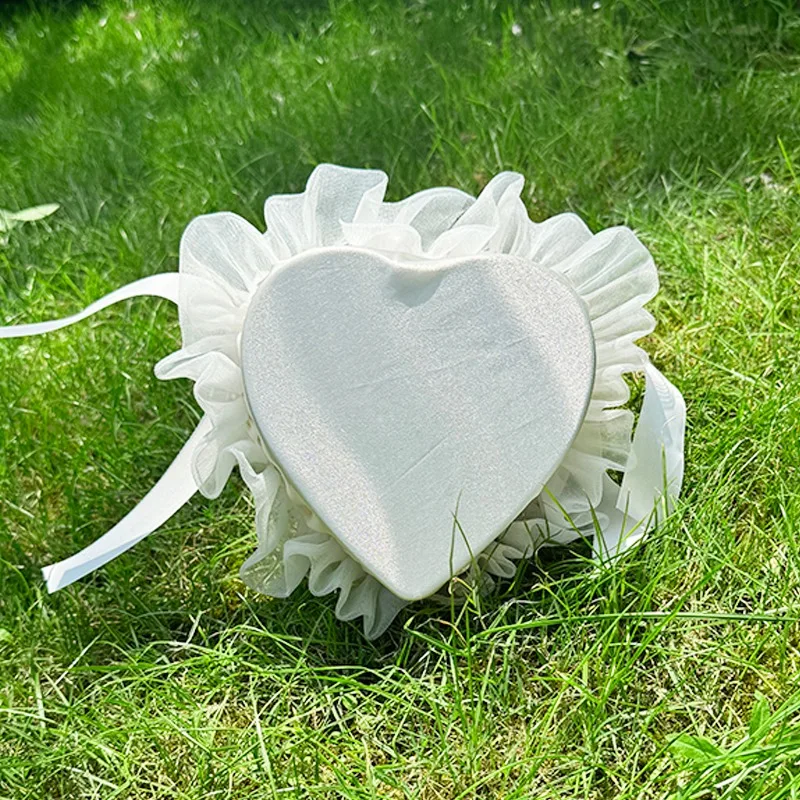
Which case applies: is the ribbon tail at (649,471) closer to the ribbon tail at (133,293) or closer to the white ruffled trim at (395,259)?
the white ruffled trim at (395,259)

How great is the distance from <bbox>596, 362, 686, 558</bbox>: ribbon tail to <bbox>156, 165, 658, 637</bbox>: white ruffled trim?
0.02 meters

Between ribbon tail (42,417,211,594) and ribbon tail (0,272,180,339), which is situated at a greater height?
ribbon tail (0,272,180,339)

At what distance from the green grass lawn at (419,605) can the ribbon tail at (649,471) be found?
31mm

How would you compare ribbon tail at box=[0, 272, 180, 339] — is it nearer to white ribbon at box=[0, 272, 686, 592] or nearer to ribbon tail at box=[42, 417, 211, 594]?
white ribbon at box=[0, 272, 686, 592]

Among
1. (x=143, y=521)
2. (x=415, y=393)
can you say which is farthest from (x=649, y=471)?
(x=143, y=521)

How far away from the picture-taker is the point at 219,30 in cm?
283

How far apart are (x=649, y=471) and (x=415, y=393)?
307 mm

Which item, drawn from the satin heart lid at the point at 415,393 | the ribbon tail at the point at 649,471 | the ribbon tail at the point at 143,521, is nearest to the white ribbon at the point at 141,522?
the ribbon tail at the point at 143,521

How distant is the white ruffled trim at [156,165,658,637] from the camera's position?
1.30m

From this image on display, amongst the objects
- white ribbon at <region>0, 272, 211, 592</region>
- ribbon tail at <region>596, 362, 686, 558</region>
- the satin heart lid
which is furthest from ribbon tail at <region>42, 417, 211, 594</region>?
ribbon tail at <region>596, 362, 686, 558</region>

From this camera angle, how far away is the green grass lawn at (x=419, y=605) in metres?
1.15

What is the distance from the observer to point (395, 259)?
134 centimetres

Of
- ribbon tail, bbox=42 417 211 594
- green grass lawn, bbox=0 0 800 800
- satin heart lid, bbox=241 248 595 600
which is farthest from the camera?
ribbon tail, bbox=42 417 211 594

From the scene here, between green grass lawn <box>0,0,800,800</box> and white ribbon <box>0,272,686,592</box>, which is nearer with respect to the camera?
green grass lawn <box>0,0,800,800</box>
